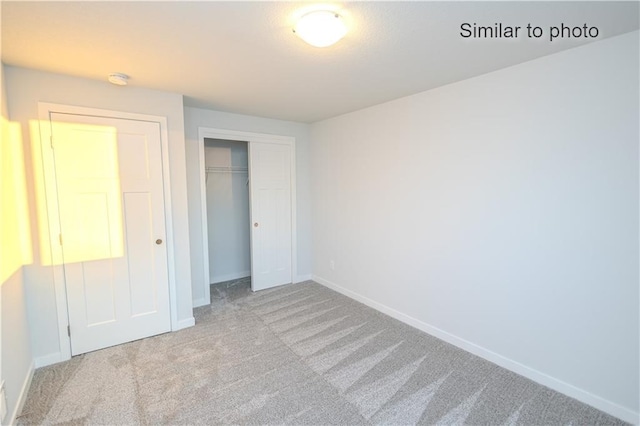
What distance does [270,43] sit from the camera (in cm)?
194

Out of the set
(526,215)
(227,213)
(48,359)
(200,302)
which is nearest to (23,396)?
(48,359)

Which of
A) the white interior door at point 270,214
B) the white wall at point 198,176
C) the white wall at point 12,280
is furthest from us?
the white interior door at point 270,214

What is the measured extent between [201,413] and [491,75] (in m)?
3.31

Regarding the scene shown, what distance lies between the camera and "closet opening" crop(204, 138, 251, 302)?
15.0 feet

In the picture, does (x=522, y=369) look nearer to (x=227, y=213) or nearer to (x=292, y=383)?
(x=292, y=383)

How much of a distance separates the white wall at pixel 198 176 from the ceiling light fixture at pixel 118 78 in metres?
1.00

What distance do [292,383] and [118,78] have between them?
9.30ft

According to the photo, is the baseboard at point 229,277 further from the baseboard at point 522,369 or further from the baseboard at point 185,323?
the baseboard at point 522,369

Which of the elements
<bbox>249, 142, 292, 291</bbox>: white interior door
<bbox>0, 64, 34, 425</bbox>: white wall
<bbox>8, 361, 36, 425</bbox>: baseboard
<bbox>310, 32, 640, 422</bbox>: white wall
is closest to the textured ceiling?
<bbox>310, 32, 640, 422</bbox>: white wall

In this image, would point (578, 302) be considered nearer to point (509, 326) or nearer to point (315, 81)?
point (509, 326)

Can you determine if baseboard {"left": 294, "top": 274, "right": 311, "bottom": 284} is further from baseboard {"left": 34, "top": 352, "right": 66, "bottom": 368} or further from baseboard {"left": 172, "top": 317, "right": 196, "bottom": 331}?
baseboard {"left": 34, "top": 352, "right": 66, "bottom": 368}

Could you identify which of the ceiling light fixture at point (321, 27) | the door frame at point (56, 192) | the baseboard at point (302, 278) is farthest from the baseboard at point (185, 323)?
the ceiling light fixture at point (321, 27)

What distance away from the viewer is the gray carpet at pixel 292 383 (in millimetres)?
1944

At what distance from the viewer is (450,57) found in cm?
217
